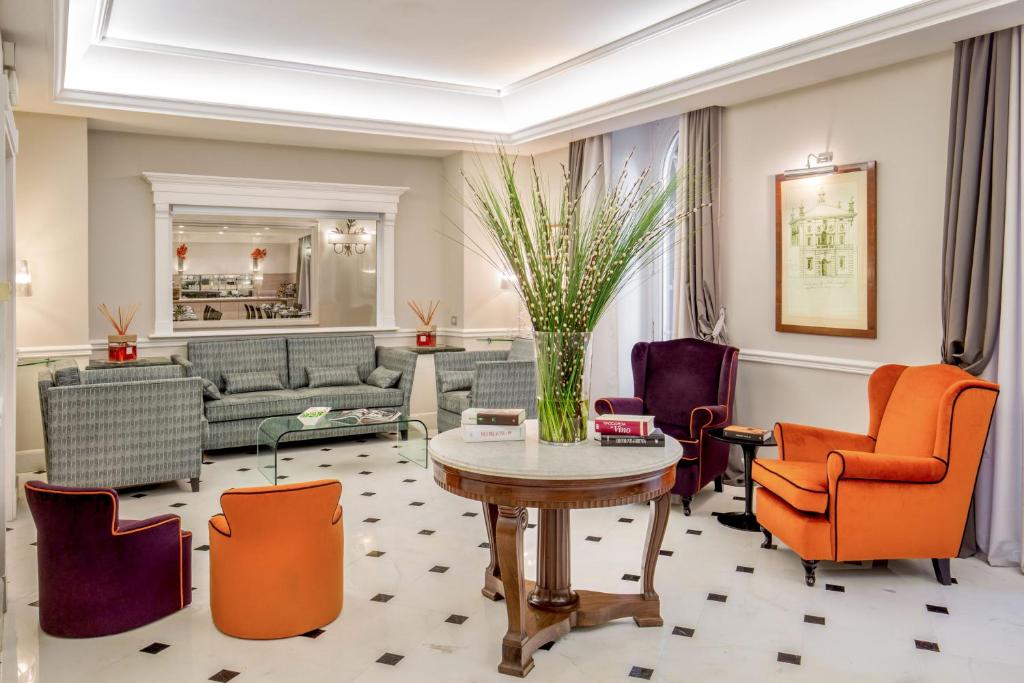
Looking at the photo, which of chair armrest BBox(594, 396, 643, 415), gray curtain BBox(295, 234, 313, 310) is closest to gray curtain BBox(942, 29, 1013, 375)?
chair armrest BBox(594, 396, 643, 415)

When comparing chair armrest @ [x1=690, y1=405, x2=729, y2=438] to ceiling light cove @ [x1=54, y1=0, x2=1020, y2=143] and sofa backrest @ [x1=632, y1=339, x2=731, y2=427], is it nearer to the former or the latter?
sofa backrest @ [x1=632, y1=339, x2=731, y2=427]

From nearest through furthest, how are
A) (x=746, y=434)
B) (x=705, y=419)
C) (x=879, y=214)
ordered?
(x=746, y=434) < (x=879, y=214) < (x=705, y=419)

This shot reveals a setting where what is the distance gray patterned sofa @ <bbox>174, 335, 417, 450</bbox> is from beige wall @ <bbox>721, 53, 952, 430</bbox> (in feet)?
9.90

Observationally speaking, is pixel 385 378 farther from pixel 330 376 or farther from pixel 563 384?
pixel 563 384

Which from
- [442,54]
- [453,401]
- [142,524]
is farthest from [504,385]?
[142,524]

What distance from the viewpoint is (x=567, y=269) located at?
3.05 m

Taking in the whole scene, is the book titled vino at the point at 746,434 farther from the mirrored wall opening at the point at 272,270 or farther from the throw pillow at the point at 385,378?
the mirrored wall opening at the point at 272,270

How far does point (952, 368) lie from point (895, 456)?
603mm

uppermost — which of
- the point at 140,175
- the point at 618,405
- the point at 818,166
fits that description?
the point at 140,175

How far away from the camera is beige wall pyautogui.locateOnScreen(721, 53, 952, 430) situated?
188 inches

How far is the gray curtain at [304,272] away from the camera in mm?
8000

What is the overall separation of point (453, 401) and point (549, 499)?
417 centimetres

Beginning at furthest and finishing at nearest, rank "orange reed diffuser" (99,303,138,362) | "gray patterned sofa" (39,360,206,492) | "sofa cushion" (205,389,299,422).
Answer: "orange reed diffuser" (99,303,138,362) → "sofa cushion" (205,389,299,422) → "gray patterned sofa" (39,360,206,492)

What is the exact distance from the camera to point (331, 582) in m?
3.43
